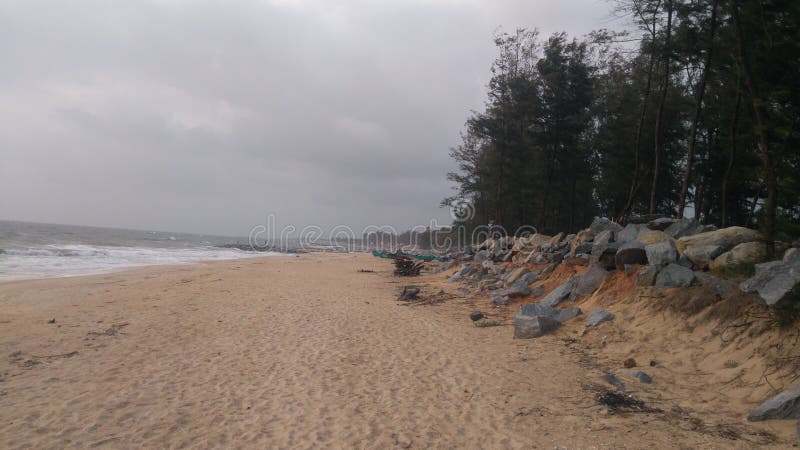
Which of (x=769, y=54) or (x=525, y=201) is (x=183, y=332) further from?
(x=525, y=201)

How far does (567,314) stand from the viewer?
8.74m

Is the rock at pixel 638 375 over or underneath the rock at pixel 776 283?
underneath

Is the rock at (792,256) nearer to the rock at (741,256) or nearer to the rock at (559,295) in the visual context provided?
the rock at (741,256)

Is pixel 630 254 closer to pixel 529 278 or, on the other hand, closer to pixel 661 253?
pixel 661 253

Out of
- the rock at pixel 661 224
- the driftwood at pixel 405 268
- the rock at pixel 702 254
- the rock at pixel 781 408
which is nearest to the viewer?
the rock at pixel 781 408

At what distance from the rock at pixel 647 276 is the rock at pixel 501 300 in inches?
154

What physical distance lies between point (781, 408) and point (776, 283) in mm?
1934

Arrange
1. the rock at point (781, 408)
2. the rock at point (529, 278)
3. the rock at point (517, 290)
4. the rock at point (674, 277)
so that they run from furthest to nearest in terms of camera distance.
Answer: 1. the rock at point (529, 278)
2. the rock at point (517, 290)
3. the rock at point (674, 277)
4. the rock at point (781, 408)

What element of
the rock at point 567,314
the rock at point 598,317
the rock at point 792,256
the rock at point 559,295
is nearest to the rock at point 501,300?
the rock at point 559,295

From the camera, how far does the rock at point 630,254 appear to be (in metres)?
8.74

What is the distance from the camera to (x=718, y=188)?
17688 millimetres

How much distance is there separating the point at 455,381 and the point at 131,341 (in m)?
6.17

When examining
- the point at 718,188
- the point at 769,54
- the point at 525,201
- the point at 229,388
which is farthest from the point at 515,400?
the point at 525,201

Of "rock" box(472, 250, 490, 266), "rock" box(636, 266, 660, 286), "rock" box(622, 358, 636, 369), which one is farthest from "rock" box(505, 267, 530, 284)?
"rock" box(622, 358, 636, 369)
